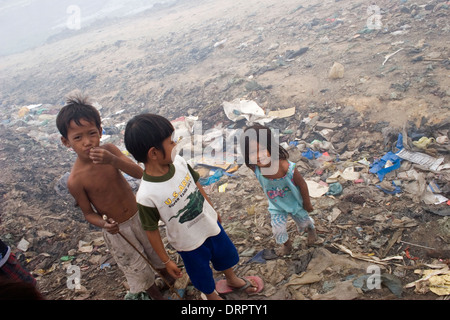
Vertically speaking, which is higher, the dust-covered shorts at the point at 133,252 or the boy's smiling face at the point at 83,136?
the boy's smiling face at the point at 83,136

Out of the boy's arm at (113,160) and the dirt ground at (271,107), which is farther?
the dirt ground at (271,107)

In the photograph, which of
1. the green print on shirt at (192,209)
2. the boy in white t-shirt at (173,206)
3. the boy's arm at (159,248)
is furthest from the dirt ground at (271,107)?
the green print on shirt at (192,209)

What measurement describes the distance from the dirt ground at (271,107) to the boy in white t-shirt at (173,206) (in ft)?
2.11

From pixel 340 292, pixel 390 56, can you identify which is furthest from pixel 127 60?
pixel 340 292

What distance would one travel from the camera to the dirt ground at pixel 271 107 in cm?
294

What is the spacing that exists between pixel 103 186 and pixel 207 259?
915 millimetres

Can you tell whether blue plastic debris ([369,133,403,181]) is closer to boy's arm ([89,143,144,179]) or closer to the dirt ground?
the dirt ground

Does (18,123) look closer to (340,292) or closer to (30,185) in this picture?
(30,185)

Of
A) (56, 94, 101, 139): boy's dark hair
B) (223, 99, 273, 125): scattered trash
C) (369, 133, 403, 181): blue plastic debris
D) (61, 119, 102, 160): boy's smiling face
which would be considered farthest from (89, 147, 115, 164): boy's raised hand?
(223, 99, 273, 125): scattered trash

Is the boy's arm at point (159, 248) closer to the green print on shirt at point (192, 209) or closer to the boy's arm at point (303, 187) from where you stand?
A: the green print on shirt at point (192, 209)

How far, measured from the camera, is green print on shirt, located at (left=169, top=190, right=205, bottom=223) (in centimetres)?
190

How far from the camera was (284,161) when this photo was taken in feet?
7.86

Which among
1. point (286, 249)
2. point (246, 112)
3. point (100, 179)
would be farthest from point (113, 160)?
point (246, 112)
